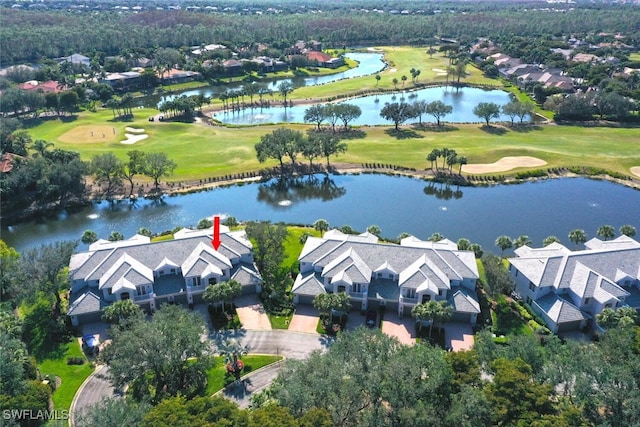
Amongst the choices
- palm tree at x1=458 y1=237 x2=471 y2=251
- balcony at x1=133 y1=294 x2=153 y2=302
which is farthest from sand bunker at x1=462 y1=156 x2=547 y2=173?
balcony at x1=133 y1=294 x2=153 y2=302

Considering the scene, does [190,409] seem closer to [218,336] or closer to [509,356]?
[218,336]

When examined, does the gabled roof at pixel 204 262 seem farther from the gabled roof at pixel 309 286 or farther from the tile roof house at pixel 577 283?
the tile roof house at pixel 577 283

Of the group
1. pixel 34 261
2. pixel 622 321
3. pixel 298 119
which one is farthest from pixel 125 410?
pixel 298 119

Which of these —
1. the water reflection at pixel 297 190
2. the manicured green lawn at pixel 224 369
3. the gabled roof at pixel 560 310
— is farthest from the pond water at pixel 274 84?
the gabled roof at pixel 560 310

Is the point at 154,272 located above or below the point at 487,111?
below

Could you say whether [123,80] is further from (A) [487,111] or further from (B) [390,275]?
(B) [390,275]

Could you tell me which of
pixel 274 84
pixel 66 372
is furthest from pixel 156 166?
pixel 274 84
